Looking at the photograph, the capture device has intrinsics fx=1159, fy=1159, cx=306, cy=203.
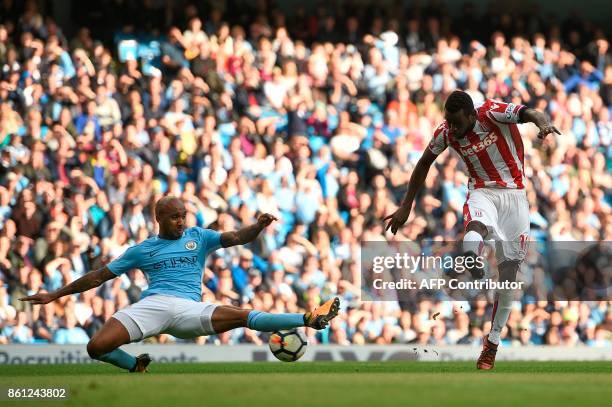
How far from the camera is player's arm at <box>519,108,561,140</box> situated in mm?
10484

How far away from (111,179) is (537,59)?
1037cm

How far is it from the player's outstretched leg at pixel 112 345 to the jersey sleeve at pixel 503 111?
13.9 ft

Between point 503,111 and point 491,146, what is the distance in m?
0.41

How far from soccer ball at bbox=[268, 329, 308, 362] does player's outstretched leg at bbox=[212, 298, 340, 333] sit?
188 millimetres

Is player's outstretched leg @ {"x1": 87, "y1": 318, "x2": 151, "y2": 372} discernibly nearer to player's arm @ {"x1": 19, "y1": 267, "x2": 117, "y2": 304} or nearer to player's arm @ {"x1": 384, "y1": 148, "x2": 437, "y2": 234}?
player's arm @ {"x1": 19, "y1": 267, "x2": 117, "y2": 304}

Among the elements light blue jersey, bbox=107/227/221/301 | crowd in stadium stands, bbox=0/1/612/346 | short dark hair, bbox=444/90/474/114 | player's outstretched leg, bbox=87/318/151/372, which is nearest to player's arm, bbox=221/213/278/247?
light blue jersey, bbox=107/227/221/301

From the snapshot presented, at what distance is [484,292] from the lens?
65.2 feet

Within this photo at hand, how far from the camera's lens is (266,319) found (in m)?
11.2

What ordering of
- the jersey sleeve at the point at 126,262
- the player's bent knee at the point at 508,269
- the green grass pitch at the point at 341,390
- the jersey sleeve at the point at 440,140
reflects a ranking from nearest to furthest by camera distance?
the green grass pitch at the point at 341,390, the jersey sleeve at the point at 126,262, the jersey sleeve at the point at 440,140, the player's bent knee at the point at 508,269

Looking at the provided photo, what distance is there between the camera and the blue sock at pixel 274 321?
11125 millimetres

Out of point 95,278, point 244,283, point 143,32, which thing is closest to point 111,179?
point 244,283

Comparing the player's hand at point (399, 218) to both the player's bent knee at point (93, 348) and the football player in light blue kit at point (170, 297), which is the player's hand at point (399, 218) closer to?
the football player in light blue kit at point (170, 297)

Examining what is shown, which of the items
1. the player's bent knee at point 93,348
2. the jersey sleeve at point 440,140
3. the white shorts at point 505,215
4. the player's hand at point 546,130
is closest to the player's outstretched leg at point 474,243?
the white shorts at point 505,215

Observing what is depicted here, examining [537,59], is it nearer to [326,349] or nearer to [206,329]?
[326,349]
